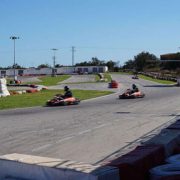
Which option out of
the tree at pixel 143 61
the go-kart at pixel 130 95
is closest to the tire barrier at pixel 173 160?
the go-kart at pixel 130 95

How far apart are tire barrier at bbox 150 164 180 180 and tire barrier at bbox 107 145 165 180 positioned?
0.18 metres

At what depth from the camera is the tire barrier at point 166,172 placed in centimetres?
567

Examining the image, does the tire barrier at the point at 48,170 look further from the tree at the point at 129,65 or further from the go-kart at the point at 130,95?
the tree at the point at 129,65

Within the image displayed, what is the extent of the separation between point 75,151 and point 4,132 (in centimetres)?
460

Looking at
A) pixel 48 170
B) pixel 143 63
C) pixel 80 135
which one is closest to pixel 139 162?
pixel 48 170

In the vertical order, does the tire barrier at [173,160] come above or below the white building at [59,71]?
above

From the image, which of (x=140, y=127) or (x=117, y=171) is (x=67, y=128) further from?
(x=117, y=171)

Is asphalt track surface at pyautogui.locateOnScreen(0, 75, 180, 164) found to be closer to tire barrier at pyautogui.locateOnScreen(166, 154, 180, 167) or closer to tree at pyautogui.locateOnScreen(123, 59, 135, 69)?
tire barrier at pyautogui.locateOnScreen(166, 154, 180, 167)

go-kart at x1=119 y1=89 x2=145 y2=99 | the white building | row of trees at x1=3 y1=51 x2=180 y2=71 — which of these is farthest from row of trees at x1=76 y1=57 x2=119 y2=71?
go-kart at x1=119 y1=89 x2=145 y2=99

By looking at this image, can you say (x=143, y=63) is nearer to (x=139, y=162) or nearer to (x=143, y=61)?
(x=143, y=61)

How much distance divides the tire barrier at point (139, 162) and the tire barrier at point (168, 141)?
1.25 ft

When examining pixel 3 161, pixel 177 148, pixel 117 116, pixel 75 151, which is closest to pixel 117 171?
pixel 3 161

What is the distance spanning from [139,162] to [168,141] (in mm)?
1812

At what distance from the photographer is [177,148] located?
→ 8.23 metres
